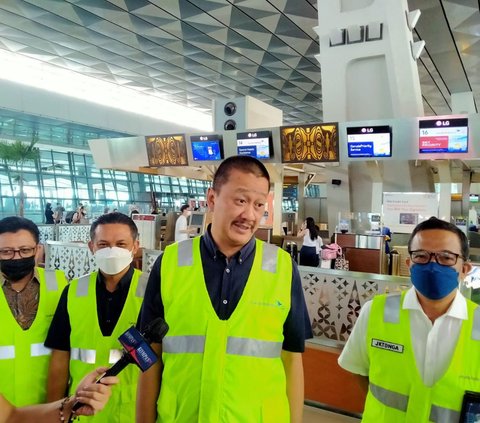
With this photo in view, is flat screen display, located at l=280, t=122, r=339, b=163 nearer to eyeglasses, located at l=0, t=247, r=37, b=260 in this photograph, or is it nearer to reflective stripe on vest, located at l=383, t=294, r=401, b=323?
reflective stripe on vest, located at l=383, t=294, r=401, b=323

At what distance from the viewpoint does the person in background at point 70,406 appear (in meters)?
1.18

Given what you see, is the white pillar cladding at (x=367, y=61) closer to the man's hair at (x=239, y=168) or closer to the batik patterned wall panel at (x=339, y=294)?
the batik patterned wall panel at (x=339, y=294)

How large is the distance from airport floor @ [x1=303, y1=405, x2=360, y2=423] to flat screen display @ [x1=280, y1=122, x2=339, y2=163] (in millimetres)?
6973

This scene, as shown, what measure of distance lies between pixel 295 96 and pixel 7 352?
17962 millimetres

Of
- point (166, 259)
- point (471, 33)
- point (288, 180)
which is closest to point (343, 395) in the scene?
point (166, 259)

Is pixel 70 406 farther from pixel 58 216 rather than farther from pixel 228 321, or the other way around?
pixel 58 216

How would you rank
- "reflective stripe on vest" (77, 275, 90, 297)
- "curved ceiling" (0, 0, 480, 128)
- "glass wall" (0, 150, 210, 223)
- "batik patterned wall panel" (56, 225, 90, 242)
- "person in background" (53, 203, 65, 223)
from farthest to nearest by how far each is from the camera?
"glass wall" (0, 150, 210, 223) < "person in background" (53, 203, 65, 223) < "curved ceiling" (0, 0, 480, 128) < "batik patterned wall panel" (56, 225, 90, 242) < "reflective stripe on vest" (77, 275, 90, 297)

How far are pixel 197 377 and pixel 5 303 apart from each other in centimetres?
107

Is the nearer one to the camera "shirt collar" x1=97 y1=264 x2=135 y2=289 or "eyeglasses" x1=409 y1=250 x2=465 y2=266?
"eyeglasses" x1=409 y1=250 x2=465 y2=266

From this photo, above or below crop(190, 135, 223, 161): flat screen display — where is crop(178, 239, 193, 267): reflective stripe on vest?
below

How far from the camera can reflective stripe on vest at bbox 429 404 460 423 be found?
57.6 inches

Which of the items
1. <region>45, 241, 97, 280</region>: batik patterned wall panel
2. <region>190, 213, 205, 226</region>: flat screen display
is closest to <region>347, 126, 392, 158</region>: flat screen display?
<region>190, 213, 205, 226</region>: flat screen display

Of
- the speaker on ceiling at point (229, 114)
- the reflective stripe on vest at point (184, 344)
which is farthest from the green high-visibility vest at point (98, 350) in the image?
the speaker on ceiling at point (229, 114)

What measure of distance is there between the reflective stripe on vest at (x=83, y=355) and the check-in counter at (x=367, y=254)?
251 inches
